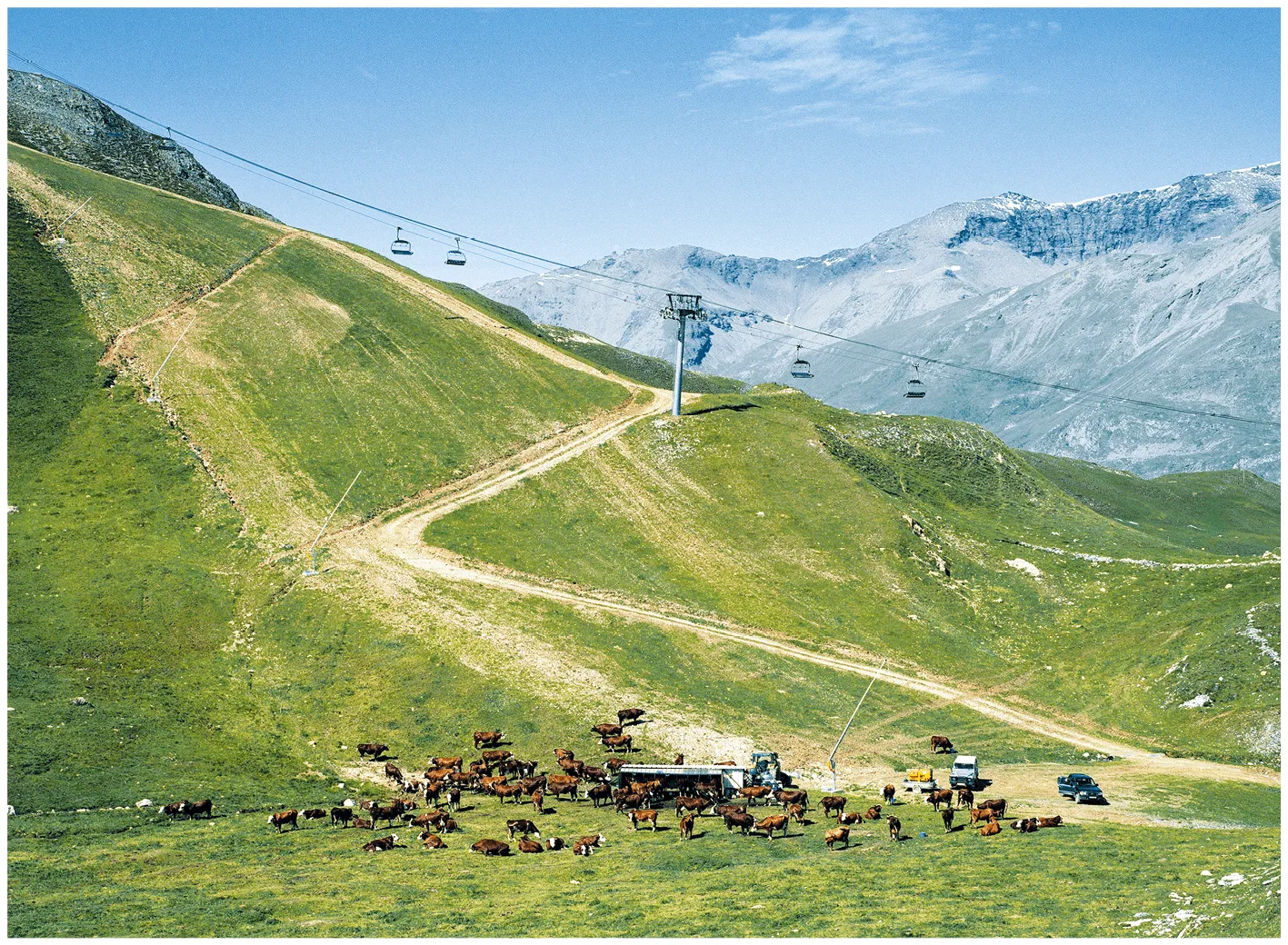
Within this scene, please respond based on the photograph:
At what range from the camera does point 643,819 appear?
53.4m

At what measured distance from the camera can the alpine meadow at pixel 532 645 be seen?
140 ft

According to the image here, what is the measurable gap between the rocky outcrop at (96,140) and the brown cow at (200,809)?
134 meters

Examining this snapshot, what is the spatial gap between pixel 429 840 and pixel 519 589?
39.7 metres

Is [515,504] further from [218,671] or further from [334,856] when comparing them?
[334,856]

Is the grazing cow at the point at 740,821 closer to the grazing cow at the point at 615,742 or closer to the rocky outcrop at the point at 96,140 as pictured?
the grazing cow at the point at 615,742

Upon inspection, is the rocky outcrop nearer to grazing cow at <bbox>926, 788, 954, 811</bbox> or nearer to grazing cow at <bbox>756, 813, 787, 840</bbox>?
grazing cow at <bbox>756, 813, 787, 840</bbox>

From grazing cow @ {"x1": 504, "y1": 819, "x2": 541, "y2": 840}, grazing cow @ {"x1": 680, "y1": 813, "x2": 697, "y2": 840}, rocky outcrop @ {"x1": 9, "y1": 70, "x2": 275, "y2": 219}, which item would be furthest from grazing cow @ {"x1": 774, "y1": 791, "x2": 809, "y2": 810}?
rocky outcrop @ {"x1": 9, "y1": 70, "x2": 275, "y2": 219}

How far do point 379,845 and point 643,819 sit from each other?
45.5 ft

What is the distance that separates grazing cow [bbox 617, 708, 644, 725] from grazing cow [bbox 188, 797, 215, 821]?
27.2 m

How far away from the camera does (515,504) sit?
104 m

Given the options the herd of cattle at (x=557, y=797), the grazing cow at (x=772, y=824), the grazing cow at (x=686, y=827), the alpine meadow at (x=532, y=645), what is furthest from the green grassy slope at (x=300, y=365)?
the grazing cow at (x=772, y=824)

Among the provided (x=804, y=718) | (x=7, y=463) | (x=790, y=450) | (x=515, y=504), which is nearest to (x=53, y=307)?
(x=7, y=463)

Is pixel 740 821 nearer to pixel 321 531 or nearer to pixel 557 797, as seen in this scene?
pixel 557 797

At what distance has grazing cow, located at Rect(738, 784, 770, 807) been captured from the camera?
5734cm
